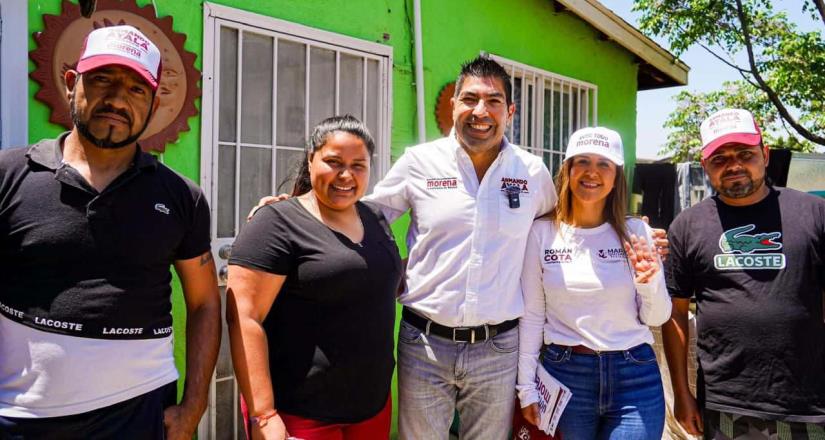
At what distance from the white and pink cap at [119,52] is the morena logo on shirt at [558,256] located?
159 cm

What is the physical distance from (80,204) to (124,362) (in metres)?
0.47

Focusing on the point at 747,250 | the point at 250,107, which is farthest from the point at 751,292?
the point at 250,107

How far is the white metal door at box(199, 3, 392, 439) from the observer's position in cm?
340

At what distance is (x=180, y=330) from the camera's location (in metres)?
3.26

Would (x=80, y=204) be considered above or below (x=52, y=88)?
below

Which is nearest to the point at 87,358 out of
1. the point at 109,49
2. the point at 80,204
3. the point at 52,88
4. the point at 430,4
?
the point at 80,204

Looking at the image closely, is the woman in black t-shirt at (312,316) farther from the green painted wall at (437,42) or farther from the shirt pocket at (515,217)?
the green painted wall at (437,42)

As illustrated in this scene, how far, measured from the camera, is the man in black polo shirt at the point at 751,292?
2.39 meters

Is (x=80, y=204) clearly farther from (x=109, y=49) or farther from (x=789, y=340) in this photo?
(x=789, y=340)

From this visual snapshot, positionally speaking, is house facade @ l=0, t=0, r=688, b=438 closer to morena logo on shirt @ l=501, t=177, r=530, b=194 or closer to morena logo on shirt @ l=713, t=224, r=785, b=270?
A: morena logo on shirt @ l=501, t=177, r=530, b=194

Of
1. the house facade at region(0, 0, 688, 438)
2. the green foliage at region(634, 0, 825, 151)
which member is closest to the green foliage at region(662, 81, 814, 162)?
the green foliage at region(634, 0, 825, 151)

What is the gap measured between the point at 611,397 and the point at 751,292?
2.24ft

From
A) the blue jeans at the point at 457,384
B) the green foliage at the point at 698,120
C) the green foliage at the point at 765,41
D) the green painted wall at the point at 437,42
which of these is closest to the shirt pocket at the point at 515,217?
the blue jeans at the point at 457,384

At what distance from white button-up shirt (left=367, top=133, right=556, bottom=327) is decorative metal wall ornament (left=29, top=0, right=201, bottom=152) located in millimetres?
1185
